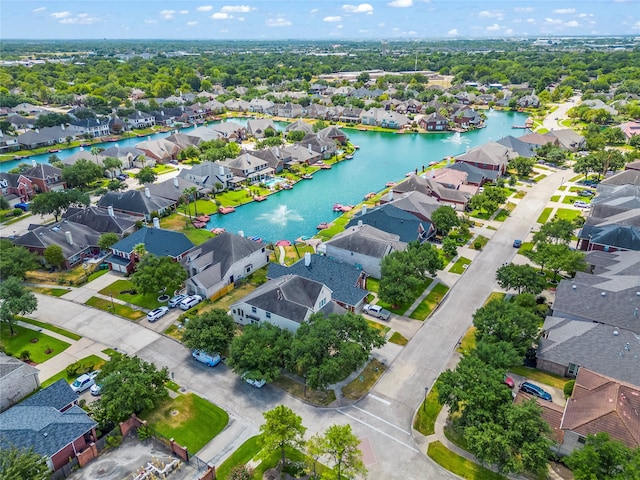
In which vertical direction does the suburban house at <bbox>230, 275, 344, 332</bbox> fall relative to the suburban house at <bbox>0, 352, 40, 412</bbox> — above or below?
above

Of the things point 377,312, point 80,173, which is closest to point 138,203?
point 80,173

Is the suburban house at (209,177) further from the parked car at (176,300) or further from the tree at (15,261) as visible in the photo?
the parked car at (176,300)

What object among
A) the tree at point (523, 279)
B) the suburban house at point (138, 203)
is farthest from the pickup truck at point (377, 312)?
the suburban house at point (138, 203)

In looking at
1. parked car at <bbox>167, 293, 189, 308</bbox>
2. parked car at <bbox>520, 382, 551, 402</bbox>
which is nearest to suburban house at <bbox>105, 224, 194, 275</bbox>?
parked car at <bbox>167, 293, 189, 308</bbox>

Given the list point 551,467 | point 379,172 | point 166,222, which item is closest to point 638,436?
point 551,467

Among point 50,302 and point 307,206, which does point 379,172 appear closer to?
point 307,206

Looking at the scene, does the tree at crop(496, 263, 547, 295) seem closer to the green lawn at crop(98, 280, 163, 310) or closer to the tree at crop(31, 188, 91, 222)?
the green lawn at crop(98, 280, 163, 310)
